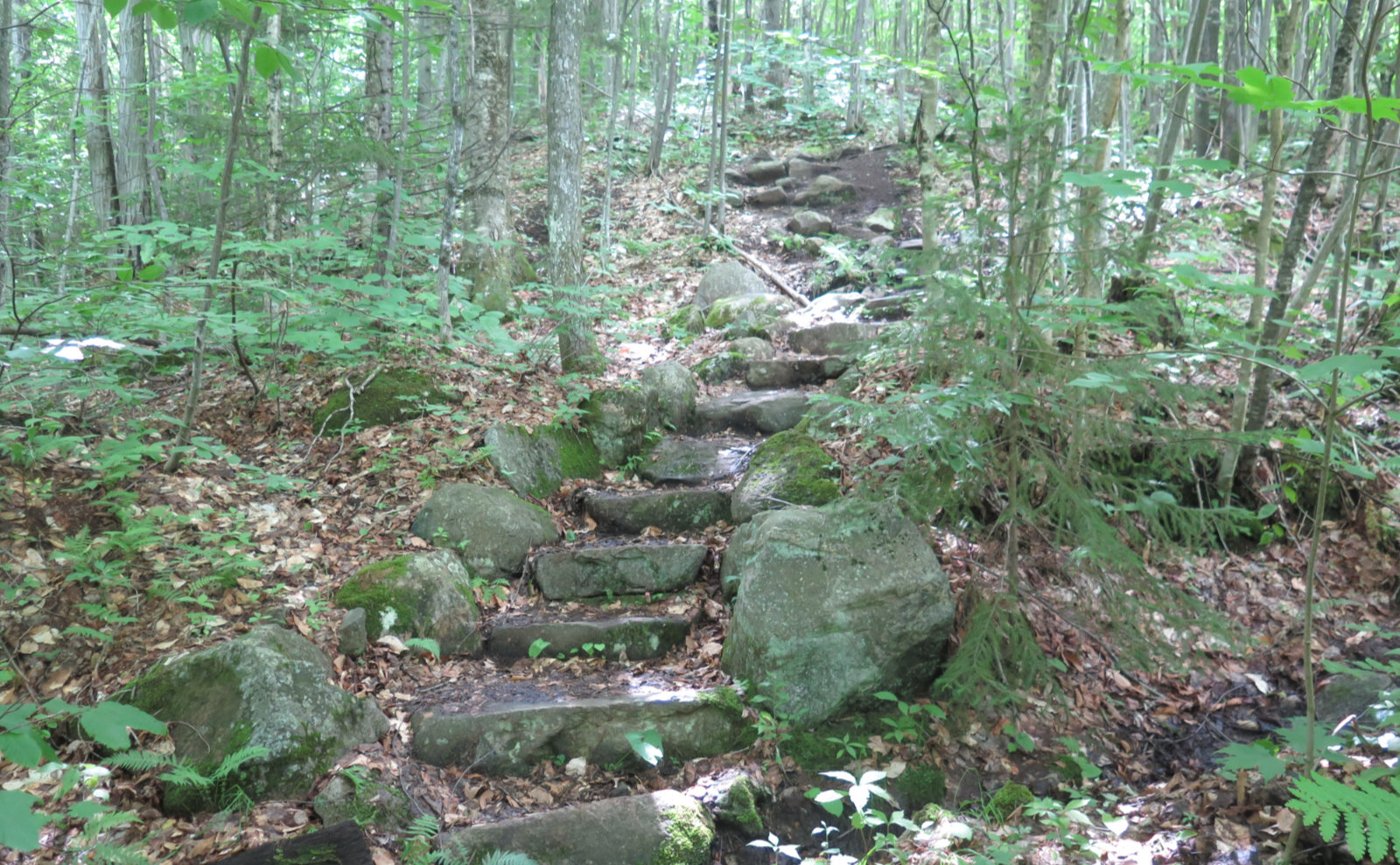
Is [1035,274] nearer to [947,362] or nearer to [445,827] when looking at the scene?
[947,362]

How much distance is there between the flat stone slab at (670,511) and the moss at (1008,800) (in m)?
2.72

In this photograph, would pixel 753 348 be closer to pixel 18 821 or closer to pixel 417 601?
pixel 417 601

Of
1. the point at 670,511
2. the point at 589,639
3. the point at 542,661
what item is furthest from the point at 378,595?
the point at 670,511

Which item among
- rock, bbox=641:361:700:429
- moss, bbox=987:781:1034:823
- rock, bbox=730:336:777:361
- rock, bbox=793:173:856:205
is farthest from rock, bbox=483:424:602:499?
rock, bbox=793:173:856:205

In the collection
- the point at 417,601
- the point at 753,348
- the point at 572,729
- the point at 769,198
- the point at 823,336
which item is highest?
the point at 769,198

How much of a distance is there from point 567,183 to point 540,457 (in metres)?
2.82

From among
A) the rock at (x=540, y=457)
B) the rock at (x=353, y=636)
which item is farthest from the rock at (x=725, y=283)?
the rock at (x=353, y=636)

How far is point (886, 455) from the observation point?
5.29m

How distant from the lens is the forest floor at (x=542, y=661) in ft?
10.4

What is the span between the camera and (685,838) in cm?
332

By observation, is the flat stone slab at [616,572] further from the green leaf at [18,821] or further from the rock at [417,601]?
the green leaf at [18,821]

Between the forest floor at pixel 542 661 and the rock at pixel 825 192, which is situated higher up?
the rock at pixel 825 192

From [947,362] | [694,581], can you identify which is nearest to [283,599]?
[694,581]

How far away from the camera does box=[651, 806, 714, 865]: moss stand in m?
3.26
